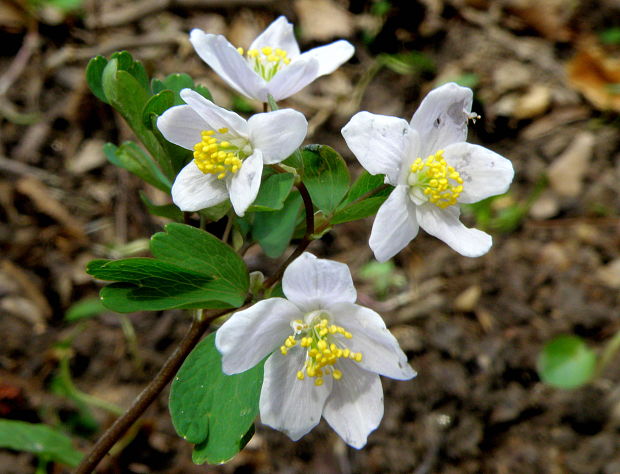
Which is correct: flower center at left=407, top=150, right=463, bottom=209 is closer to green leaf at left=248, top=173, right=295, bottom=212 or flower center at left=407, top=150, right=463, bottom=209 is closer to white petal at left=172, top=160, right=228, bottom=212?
green leaf at left=248, top=173, right=295, bottom=212

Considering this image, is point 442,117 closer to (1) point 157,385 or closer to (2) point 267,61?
(2) point 267,61

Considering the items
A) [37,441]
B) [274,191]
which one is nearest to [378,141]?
[274,191]

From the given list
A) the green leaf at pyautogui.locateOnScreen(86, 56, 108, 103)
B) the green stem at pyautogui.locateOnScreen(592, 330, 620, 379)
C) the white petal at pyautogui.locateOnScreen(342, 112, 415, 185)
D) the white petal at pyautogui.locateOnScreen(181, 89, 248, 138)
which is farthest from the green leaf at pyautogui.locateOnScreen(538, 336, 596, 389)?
the green leaf at pyautogui.locateOnScreen(86, 56, 108, 103)

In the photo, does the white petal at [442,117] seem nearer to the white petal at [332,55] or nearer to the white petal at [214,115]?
the white petal at [332,55]

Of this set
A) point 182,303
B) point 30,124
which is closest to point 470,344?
point 182,303

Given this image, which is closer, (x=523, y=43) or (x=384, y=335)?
(x=384, y=335)

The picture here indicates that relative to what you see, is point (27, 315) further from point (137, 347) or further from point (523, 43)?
point (523, 43)
